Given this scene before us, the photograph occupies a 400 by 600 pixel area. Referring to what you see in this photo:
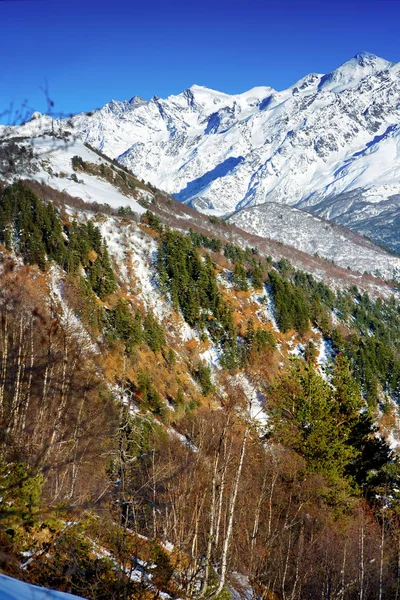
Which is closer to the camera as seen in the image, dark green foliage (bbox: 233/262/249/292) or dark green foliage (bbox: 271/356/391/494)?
dark green foliage (bbox: 271/356/391/494)

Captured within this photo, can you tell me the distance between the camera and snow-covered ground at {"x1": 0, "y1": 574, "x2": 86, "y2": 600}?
11.1ft

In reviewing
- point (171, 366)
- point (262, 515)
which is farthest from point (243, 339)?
point (262, 515)

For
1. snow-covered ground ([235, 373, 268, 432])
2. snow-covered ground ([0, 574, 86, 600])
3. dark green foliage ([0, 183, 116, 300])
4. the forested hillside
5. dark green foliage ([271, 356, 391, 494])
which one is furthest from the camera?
dark green foliage ([0, 183, 116, 300])

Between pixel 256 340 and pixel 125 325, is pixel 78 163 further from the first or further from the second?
pixel 256 340

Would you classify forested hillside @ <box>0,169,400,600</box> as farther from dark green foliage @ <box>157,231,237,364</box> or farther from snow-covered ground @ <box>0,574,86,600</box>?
snow-covered ground @ <box>0,574,86,600</box>

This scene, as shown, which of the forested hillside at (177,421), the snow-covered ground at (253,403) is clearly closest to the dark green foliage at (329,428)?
the forested hillside at (177,421)

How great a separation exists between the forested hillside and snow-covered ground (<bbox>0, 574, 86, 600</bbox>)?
64 cm

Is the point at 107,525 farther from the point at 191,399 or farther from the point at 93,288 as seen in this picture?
the point at 93,288

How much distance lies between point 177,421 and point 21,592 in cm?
4354

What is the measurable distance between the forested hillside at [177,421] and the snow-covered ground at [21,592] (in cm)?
64

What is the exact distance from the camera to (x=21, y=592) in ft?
11.4

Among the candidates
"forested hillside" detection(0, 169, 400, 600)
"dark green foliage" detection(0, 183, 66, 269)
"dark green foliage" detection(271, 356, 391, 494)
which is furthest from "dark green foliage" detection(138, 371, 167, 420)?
"dark green foliage" detection(271, 356, 391, 494)

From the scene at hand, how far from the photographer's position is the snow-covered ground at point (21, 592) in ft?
11.1

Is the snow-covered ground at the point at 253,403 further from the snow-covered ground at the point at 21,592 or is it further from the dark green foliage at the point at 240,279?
the dark green foliage at the point at 240,279
